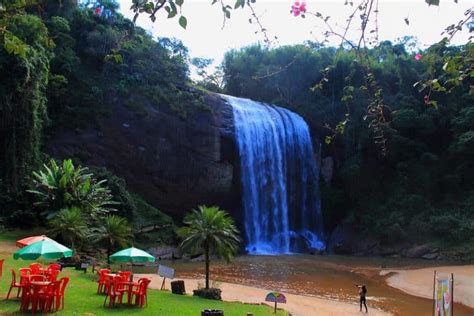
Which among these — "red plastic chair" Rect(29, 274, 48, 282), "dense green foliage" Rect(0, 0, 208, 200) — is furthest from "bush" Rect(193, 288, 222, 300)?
"dense green foliage" Rect(0, 0, 208, 200)

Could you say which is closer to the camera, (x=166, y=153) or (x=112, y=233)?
(x=112, y=233)

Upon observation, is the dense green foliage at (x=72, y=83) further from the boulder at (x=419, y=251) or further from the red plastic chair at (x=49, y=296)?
the boulder at (x=419, y=251)

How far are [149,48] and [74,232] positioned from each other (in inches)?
968

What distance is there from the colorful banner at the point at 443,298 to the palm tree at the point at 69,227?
56.4 ft

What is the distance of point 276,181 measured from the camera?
136 ft

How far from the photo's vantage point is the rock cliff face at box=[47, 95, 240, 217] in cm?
3622

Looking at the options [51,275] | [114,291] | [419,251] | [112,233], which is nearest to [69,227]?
[112,233]

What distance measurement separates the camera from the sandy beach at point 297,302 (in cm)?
1719

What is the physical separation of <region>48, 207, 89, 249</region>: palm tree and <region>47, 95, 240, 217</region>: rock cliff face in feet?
43.1

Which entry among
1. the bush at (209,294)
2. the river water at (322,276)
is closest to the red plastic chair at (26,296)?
the bush at (209,294)

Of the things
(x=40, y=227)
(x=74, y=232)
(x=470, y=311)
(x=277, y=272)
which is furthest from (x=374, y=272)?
(x=40, y=227)

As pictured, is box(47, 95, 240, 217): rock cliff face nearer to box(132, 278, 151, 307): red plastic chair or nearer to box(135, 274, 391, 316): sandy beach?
box(135, 274, 391, 316): sandy beach

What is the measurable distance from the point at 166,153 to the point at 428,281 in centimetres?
2042

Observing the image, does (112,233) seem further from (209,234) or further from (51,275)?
(51,275)
